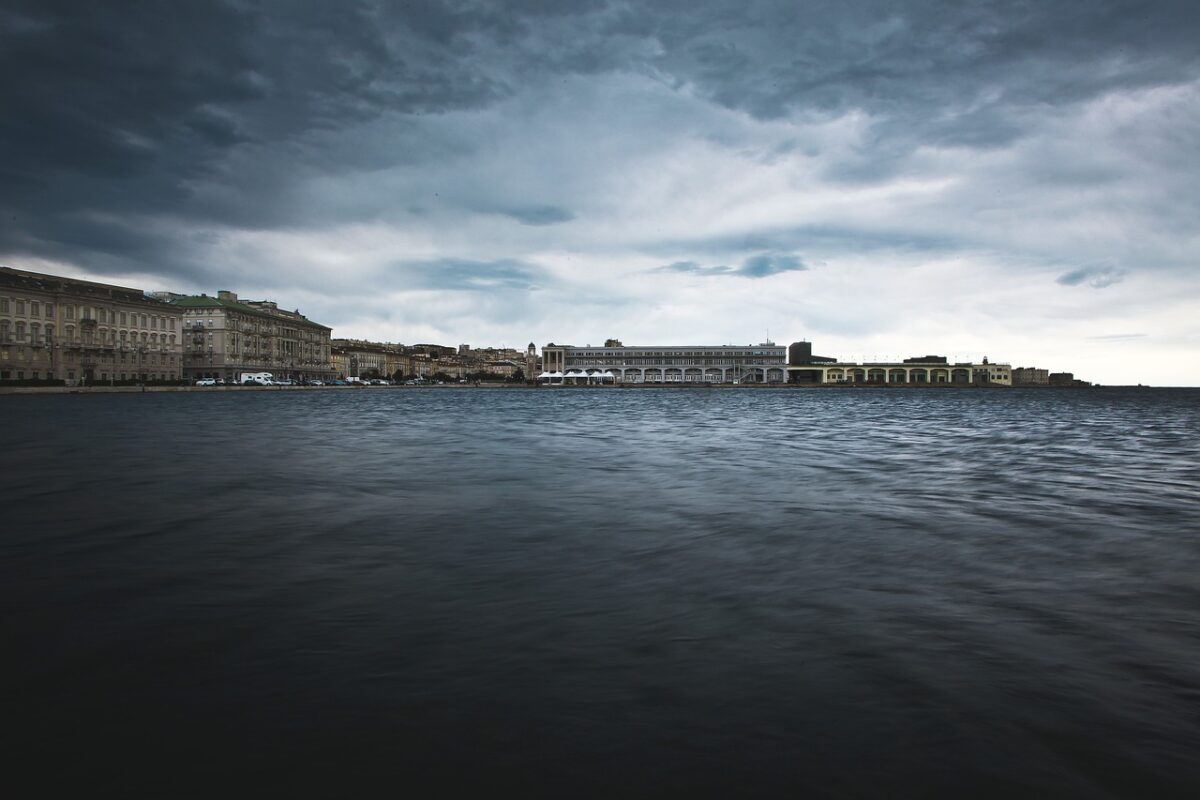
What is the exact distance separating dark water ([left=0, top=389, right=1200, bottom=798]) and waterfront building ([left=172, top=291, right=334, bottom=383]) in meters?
143

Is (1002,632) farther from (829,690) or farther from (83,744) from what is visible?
(83,744)

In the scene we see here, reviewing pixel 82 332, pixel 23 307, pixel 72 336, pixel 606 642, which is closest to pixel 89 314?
pixel 82 332

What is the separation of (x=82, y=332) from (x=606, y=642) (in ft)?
424

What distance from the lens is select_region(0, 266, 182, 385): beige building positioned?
9750 centimetres

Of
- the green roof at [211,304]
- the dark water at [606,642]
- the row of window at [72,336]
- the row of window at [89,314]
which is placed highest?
the green roof at [211,304]

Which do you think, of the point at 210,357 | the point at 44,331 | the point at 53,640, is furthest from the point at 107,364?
the point at 53,640

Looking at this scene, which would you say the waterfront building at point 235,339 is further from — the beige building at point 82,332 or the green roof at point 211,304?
the beige building at point 82,332

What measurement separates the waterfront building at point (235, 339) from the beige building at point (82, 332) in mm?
11762

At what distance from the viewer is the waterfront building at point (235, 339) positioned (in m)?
141

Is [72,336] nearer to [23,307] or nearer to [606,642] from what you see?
[23,307]

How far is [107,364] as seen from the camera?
370 ft

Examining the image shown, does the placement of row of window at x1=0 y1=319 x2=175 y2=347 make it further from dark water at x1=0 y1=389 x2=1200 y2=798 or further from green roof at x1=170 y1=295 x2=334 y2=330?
dark water at x1=0 y1=389 x2=1200 y2=798

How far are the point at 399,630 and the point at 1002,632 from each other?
5.73 m

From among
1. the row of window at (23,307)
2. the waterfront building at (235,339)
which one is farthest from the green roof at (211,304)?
the row of window at (23,307)
